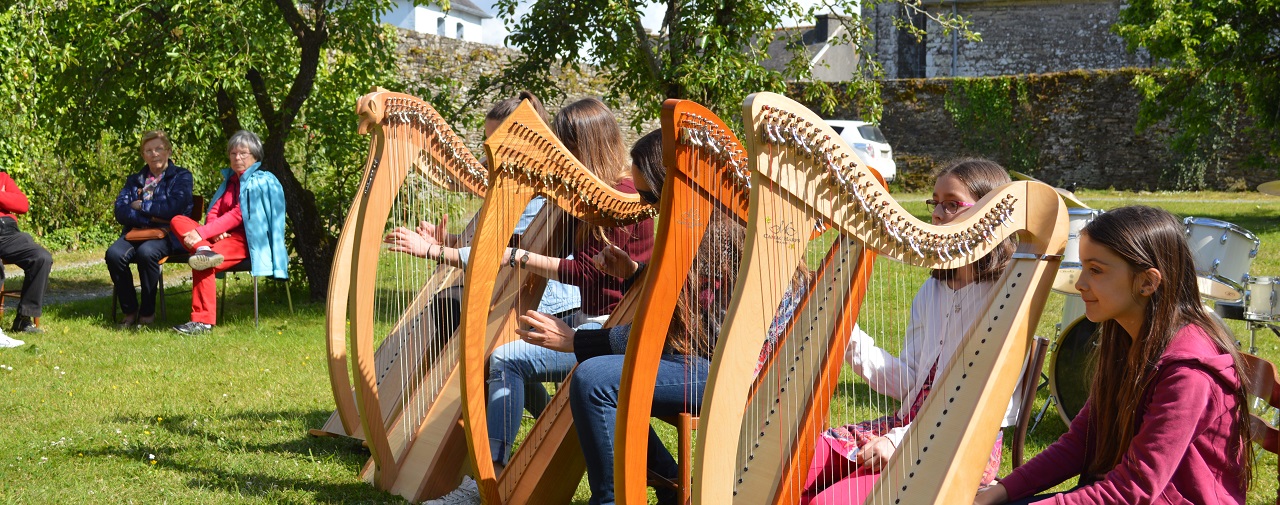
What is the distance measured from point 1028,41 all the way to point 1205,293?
19.9 meters

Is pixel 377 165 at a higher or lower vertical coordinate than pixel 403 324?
higher

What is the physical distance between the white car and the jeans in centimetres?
1123

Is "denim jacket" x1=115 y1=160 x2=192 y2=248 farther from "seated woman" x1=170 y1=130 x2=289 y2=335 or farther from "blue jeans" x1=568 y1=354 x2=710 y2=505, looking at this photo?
"blue jeans" x1=568 y1=354 x2=710 y2=505

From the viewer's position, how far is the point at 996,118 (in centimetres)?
1783

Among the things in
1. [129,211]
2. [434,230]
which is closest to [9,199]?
[129,211]

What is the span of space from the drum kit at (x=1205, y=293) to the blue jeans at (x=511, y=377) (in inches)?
70.0

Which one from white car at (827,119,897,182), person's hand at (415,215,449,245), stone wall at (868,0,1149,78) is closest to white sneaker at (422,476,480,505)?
person's hand at (415,215,449,245)

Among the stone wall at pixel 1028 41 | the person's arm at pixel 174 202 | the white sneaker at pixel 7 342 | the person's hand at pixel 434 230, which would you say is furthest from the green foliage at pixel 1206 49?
the white sneaker at pixel 7 342

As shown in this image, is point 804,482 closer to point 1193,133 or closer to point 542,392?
point 542,392

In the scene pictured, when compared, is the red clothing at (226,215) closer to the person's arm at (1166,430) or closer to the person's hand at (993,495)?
the person's hand at (993,495)

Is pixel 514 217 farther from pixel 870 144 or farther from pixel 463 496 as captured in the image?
pixel 870 144

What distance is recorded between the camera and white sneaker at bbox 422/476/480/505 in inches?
136

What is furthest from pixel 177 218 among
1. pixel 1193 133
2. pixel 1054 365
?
pixel 1193 133

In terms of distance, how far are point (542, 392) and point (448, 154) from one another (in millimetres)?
1091
